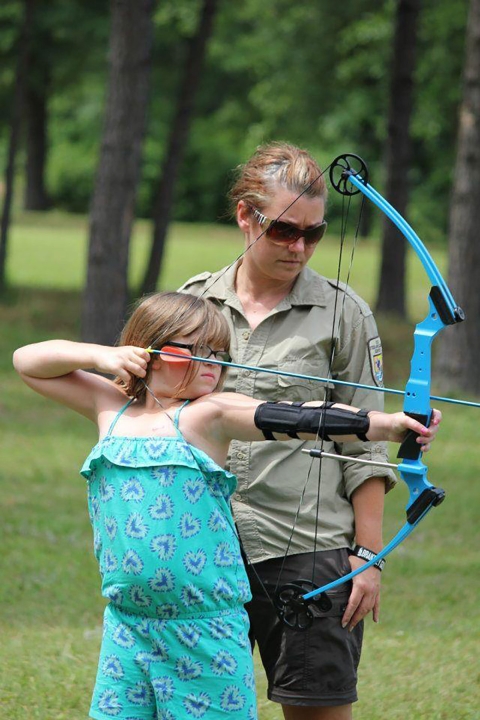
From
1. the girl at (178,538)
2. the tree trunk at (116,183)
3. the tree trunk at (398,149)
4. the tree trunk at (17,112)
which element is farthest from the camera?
the tree trunk at (17,112)

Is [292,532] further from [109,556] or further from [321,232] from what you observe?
[321,232]

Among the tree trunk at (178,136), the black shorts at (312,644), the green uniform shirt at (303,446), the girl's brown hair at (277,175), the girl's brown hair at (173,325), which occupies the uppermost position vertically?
the tree trunk at (178,136)

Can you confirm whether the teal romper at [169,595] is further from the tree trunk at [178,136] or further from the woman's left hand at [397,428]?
the tree trunk at [178,136]

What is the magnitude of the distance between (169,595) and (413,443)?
692 mm

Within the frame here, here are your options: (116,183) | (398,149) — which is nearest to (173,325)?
(116,183)

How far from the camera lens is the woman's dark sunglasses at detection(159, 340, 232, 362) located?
2.87 m

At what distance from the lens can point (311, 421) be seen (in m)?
2.71

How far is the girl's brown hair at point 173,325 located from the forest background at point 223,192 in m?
0.66

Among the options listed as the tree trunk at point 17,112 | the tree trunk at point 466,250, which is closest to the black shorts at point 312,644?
the tree trunk at point 466,250

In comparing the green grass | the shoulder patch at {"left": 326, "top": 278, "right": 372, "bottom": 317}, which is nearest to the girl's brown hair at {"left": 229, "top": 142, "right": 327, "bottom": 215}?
the shoulder patch at {"left": 326, "top": 278, "right": 372, "bottom": 317}

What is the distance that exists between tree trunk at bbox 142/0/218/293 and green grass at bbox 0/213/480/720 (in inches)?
121

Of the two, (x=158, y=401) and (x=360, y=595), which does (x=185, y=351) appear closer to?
(x=158, y=401)

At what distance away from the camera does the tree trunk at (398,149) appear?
14.6 meters

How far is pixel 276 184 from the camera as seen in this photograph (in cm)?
315
